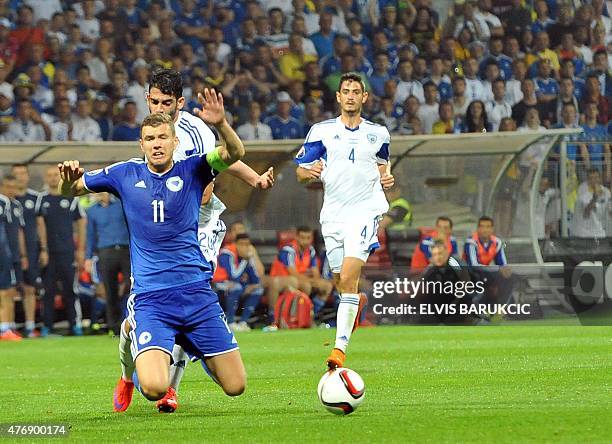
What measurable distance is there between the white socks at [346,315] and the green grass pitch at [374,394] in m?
0.46

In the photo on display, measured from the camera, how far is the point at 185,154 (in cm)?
871

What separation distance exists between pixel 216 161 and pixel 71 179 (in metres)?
0.82

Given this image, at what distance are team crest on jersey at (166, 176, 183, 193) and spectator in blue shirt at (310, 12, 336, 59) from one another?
1465 cm

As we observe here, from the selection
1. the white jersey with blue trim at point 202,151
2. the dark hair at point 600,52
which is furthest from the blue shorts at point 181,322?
the dark hair at point 600,52

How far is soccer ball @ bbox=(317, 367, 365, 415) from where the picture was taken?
744 centimetres

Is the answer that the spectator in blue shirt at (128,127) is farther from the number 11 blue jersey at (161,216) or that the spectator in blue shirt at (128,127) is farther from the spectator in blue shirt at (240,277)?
the number 11 blue jersey at (161,216)

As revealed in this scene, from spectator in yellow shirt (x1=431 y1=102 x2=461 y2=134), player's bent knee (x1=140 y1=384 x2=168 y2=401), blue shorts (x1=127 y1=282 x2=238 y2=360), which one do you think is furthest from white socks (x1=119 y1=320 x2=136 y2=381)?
spectator in yellow shirt (x1=431 y1=102 x2=461 y2=134)

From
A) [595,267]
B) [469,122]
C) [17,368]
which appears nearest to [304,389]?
[17,368]

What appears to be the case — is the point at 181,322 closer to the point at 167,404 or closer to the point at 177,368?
the point at 167,404

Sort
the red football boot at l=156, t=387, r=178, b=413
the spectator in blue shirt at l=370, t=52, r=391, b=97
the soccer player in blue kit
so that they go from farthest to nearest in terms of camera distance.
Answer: the spectator in blue shirt at l=370, t=52, r=391, b=97, the red football boot at l=156, t=387, r=178, b=413, the soccer player in blue kit

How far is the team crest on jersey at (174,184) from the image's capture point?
290 inches

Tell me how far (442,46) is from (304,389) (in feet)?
44.4

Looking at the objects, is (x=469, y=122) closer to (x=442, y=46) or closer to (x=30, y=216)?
(x=442, y=46)

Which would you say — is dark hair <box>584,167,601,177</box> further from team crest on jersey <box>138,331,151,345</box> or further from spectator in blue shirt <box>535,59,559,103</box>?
team crest on jersey <box>138,331,151,345</box>
